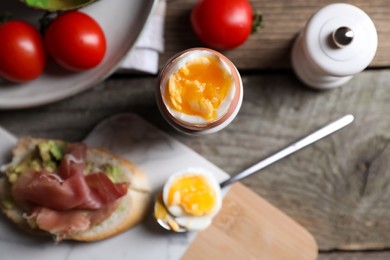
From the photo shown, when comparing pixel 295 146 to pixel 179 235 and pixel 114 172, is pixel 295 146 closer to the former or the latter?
pixel 179 235

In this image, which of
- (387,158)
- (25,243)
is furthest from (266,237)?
(25,243)

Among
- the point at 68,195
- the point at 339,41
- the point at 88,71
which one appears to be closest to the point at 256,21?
the point at 339,41

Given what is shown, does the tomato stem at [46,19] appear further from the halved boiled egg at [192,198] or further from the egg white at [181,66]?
the halved boiled egg at [192,198]

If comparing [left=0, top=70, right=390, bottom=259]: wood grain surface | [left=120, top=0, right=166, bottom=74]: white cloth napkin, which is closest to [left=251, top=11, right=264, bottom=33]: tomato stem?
[left=0, top=70, right=390, bottom=259]: wood grain surface

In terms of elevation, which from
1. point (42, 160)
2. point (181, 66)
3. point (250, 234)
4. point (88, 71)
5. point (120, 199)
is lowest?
point (250, 234)

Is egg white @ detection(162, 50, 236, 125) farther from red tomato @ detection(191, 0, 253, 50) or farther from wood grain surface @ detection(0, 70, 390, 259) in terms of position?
wood grain surface @ detection(0, 70, 390, 259)
